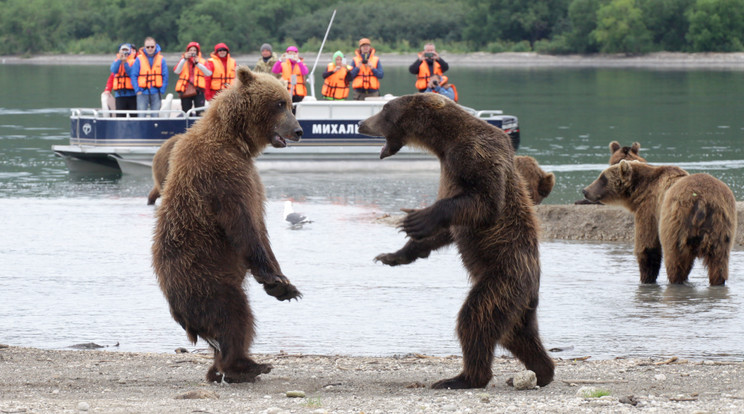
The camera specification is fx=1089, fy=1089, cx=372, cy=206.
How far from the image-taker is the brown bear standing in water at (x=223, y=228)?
18.2 ft

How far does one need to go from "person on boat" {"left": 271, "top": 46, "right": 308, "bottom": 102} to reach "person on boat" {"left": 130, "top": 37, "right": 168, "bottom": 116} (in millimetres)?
2111

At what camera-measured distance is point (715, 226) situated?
362 inches

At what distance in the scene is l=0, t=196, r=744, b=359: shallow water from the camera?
8000 millimetres

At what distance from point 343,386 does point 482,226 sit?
3.90ft

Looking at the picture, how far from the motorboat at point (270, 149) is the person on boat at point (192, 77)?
21 cm

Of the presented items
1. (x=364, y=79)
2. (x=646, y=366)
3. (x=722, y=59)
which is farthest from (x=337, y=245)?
(x=722, y=59)

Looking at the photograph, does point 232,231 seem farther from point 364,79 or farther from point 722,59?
point 722,59

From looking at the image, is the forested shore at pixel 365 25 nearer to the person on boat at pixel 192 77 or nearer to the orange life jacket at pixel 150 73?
the person on boat at pixel 192 77

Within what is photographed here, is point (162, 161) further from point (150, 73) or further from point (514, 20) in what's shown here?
point (514, 20)

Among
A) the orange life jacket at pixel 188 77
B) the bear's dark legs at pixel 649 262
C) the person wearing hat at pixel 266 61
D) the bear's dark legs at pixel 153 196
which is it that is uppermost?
the person wearing hat at pixel 266 61

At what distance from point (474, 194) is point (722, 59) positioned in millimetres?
74499

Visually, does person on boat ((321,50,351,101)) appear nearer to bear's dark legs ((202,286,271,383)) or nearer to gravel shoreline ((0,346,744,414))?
gravel shoreline ((0,346,744,414))

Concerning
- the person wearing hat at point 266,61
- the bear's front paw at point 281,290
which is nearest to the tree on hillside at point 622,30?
the person wearing hat at point 266,61

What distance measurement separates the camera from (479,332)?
5.66m
